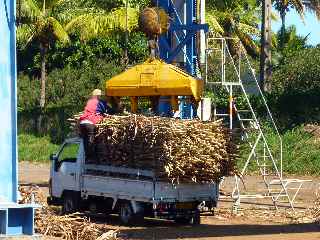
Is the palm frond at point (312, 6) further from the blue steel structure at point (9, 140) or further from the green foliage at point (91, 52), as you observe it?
the blue steel structure at point (9, 140)

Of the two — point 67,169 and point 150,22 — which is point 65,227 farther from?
point 150,22

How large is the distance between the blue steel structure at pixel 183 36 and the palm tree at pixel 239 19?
1107 inches

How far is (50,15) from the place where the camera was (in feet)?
169

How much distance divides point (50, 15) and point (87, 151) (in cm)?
3162

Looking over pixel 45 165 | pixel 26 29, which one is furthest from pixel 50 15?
pixel 45 165

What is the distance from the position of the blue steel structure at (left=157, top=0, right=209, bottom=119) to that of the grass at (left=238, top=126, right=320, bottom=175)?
1033 cm

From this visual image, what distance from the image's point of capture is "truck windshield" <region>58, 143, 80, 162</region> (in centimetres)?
2153

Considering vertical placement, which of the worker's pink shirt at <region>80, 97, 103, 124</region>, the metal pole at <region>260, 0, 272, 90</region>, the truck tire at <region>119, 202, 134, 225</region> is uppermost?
the metal pole at <region>260, 0, 272, 90</region>

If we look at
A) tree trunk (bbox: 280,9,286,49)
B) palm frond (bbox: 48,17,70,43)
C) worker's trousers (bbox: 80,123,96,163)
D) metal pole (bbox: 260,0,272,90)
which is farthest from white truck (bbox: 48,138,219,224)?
tree trunk (bbox: 280,9,286,49)

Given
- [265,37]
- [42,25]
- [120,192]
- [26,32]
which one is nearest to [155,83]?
[120,192]

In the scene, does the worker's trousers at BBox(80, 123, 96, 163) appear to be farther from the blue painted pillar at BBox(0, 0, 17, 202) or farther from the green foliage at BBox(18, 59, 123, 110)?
the green foliage at BBox(18, 59, 123, 110)

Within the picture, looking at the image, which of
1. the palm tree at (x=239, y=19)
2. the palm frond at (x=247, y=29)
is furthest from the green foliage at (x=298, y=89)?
the palm frond at (x=247, y=29)

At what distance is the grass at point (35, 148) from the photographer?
146 ft

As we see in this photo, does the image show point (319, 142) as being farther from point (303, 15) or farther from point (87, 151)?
point (87, 151)
